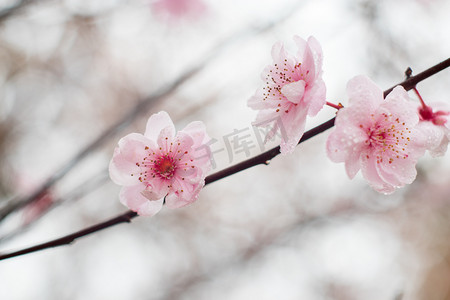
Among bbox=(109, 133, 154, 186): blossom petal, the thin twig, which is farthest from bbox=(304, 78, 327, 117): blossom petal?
the thin twig

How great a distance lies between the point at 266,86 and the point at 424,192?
3253 mm

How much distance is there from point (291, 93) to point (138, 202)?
14.9 inches

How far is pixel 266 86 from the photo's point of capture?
2.98ft

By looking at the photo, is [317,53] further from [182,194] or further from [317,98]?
[182,194]

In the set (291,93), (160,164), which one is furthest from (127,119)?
(291,93)

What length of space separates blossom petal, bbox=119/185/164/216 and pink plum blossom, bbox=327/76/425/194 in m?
0.36

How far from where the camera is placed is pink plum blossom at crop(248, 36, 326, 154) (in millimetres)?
746

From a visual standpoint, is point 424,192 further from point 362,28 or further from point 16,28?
point 16,28

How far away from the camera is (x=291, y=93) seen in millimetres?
779

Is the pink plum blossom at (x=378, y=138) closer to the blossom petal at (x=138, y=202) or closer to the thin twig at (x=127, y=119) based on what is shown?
the blossom petal at (x=138, y=202)

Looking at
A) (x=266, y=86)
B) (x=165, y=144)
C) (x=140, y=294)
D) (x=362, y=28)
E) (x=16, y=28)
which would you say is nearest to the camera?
(x=165, y=144)

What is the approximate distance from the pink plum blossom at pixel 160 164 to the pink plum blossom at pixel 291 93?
161 mm

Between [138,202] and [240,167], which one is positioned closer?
[240,167]

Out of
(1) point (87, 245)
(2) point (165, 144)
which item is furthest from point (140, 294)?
(2) point (165, 144)
